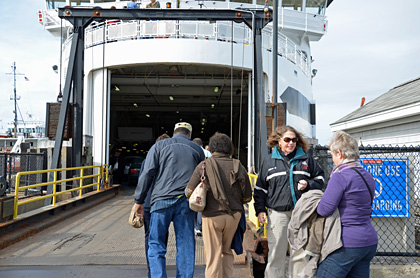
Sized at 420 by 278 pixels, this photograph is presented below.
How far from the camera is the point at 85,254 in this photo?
554 centimetres

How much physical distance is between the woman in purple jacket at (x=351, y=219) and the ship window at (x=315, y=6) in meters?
17.7

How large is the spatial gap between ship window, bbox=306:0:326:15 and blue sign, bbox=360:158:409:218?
1552cm

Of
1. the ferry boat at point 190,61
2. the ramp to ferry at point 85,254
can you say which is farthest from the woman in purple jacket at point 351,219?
the ferry boat at point 190,61

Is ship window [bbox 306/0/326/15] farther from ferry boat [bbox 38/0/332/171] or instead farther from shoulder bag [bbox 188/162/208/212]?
shoulder bag [bbox 188/162/208/212]

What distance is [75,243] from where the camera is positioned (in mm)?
6254

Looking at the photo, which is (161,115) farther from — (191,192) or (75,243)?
(191,192)

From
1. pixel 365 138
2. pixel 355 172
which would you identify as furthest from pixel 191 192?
pixel 365 138

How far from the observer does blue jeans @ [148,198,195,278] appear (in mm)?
3820

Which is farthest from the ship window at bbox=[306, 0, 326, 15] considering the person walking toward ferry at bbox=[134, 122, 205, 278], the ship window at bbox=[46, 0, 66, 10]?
the person walking toward ferry at bbox=[134, 122, 205, 278]

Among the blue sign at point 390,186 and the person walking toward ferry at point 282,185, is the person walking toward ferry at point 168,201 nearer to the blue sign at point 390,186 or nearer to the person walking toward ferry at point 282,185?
the person walking toward ferry at point 282,185

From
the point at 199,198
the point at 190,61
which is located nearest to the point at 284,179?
the point at 199,198

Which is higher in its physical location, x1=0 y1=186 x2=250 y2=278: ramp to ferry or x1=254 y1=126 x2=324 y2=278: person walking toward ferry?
x1=254 y1=126 x2=324 y2=278: person walking toward ferry

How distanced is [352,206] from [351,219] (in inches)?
3.9

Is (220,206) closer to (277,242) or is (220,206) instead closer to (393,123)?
(277,242)
